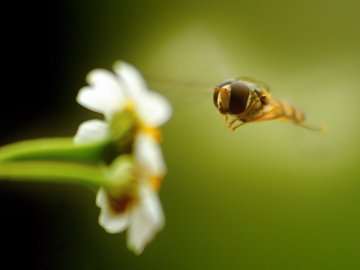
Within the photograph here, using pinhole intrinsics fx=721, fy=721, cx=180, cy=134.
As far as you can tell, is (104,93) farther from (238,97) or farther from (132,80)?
(238,97)

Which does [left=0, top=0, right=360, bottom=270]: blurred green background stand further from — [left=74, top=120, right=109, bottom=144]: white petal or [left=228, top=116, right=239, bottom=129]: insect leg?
[left=74, top=120, right=109, bottom=144]: white petal

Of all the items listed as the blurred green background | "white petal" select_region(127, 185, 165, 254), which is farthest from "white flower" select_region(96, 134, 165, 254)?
the blurred green background

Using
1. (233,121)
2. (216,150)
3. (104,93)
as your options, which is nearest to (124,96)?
(104,93)

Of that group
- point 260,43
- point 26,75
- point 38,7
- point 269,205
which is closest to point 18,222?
point 26,75

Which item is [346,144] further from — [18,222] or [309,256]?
[18,222]

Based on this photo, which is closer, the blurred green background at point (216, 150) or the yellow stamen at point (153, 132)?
the yellow stamen at point (153, 132)

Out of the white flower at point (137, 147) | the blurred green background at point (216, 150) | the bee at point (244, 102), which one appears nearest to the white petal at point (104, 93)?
the white flower at point (137, 147)

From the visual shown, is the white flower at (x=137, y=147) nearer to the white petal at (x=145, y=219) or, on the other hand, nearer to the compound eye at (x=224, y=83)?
the white petal at (x=145, y=219)

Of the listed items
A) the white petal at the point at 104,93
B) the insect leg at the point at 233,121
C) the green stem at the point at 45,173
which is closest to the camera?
the green stem at the point at 45,173
